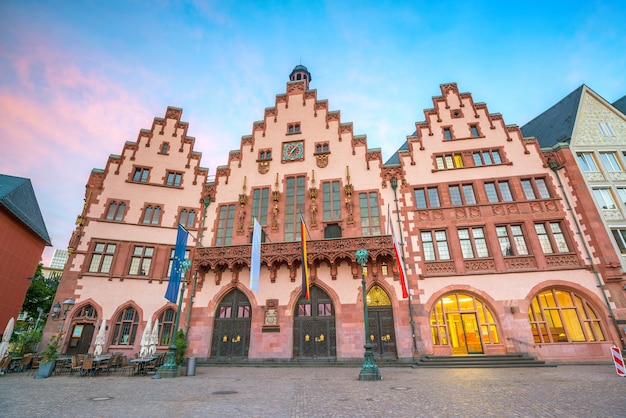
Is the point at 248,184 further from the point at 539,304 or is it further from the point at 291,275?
the point at 539,304

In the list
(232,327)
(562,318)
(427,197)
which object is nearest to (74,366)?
(232,327)

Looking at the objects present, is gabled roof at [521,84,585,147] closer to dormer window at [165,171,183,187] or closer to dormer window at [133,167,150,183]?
dormer window at [165,171,183,187]

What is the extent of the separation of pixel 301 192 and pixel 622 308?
22.3 meters

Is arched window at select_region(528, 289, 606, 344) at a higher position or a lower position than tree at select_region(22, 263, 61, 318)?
lower

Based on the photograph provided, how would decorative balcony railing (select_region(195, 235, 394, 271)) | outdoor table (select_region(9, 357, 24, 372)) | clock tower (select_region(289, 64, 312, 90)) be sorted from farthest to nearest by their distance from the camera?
clock tower (select_region(289, 64, 312, 90)), decorative balcony railing (select_region(195, 235, 394, 271)), outdoor table (select_region(9, 357, 24, 372))

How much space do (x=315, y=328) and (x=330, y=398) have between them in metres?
11.5

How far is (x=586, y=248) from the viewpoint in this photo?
63.7 ft

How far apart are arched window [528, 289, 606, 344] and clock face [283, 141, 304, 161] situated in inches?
805

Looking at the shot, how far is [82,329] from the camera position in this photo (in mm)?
20672

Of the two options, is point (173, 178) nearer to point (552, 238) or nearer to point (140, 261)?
point (140, 261)

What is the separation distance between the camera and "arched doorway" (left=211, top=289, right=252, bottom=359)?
20.6 metres

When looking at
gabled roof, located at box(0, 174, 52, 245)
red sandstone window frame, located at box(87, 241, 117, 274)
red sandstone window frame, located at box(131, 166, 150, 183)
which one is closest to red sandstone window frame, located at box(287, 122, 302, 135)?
red sandstone window frame, located at box(131, 166, 150, 183)

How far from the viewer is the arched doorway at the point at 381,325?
18.9 metres

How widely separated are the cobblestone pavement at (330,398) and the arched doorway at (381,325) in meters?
6.37
